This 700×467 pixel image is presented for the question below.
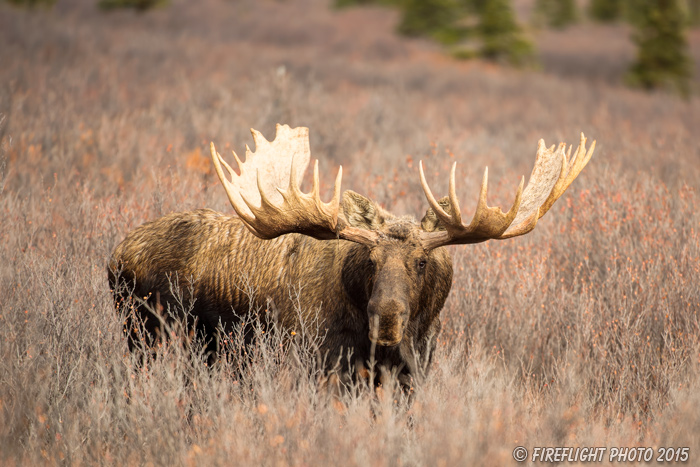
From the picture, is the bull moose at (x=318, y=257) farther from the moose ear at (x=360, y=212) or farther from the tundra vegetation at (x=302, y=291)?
the tundra vegetation at (x=302, y=291)

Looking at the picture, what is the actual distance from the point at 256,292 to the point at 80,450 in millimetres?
1287

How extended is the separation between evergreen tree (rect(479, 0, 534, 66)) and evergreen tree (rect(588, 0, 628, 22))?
2439cm

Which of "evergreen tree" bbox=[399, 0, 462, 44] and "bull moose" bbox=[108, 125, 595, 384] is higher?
"evergreen tree" bbox=[399, 0, 462, 44]

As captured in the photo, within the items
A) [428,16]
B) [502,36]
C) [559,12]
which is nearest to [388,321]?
[502,36]

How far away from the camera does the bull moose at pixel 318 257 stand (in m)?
3.06

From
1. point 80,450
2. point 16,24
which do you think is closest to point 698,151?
point 80,450

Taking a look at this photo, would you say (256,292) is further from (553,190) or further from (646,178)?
(646,178)

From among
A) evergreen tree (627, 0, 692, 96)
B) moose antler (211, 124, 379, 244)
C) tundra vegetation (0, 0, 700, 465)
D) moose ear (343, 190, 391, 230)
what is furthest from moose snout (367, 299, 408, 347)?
evergreen tree (627, 0, 692, 96)

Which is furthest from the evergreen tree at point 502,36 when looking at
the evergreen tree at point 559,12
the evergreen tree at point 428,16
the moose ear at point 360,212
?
the evergreen tree at point 559,12

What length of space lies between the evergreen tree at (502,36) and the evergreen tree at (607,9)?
80.0 feet

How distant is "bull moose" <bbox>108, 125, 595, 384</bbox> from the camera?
306 centimetres

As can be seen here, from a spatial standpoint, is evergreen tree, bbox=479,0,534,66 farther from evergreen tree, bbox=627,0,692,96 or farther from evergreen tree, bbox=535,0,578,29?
evergreen tree, bbox=535,0,578,29

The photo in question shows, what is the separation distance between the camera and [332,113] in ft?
31.0

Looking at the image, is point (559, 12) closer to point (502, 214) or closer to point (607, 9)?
point (607, 9)
